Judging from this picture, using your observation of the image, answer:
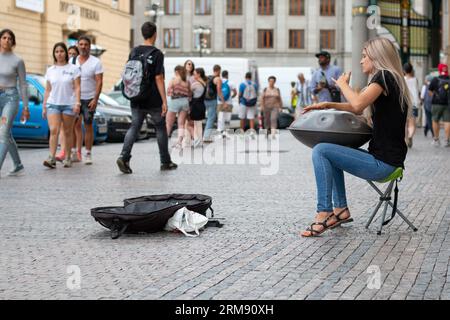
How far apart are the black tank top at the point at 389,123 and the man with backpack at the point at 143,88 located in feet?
21.7

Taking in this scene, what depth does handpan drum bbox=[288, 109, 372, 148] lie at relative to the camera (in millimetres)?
8391

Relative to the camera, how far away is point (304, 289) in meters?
6.02

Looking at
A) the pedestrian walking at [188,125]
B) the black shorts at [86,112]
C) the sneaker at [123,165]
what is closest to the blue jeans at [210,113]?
the pedestrian walking at [188,125]

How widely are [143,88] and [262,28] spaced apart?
76849 millimetres

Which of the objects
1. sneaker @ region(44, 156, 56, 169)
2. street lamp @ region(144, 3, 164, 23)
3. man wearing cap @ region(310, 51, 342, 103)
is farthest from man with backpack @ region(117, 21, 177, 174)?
street lamp @ region(144, 3, 164, 23)

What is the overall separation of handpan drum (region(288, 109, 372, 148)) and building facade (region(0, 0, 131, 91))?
28.4 metres

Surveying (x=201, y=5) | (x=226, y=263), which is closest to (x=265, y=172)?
(x=226, y=263)

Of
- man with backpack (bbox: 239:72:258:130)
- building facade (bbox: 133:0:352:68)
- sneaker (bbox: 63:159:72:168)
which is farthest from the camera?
building facade (bbox: 133:0:352:68)

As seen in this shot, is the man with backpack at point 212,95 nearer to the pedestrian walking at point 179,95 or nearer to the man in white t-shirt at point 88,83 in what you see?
the pedestrian walking at point 179,95

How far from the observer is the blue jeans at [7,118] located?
551 inches

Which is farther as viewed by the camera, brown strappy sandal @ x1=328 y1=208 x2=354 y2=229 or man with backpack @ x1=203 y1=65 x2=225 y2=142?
man with backpack @ x1=203 y1=65 x2=225 y2=142

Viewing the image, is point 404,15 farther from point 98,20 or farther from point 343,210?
point 343,210

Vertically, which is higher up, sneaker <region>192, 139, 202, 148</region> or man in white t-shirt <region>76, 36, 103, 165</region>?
man in white t-shirt <region>76, 36, 103, 165</region>

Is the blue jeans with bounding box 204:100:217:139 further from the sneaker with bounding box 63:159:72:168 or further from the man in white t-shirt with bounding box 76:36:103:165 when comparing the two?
the sneaker with bounding box 63:159:72:168
